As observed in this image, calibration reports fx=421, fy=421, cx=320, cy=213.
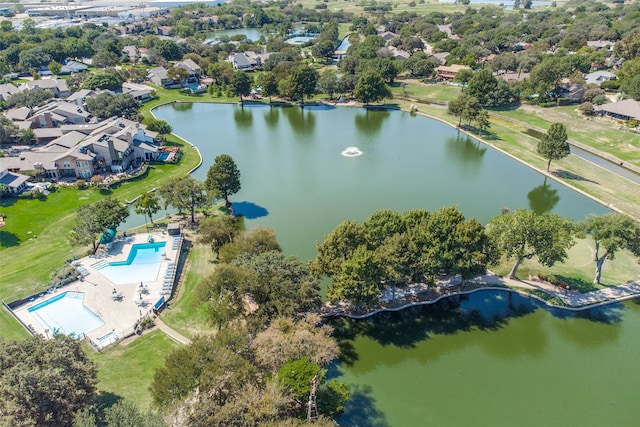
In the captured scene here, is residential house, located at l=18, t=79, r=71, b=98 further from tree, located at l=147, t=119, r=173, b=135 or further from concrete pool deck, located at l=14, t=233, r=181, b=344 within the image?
concrete pool deck, located at l=14, t=233, r=181, b=344

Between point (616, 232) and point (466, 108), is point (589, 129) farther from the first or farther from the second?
point (616, 232)

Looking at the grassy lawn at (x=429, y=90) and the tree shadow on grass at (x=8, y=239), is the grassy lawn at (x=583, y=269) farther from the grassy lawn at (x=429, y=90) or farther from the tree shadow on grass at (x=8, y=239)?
the grassy lawn at (x=429, y=90)

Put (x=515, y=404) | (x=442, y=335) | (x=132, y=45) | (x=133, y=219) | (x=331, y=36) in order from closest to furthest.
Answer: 1. (x=515, y=404)
2. (x=442, y=335)
3. (x=133, y=219)
4. (x=132, y=45)
5. (x=331, y=36)

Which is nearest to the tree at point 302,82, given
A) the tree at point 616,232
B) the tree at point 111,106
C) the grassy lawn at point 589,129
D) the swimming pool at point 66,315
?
the tree at point 111,106

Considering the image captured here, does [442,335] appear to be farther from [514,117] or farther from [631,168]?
[514,117]

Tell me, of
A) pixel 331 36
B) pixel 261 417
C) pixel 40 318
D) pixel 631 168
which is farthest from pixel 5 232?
pixel 331 36
